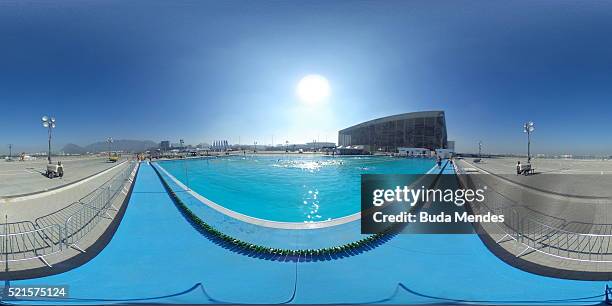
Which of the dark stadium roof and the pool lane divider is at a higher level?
the dark stadium roof

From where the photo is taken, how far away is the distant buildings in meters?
3.90

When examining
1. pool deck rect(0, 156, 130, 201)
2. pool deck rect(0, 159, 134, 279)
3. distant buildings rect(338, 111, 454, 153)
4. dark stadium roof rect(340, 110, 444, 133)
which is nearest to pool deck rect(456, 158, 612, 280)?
distant buildings rect(338, 111, 454, 153)

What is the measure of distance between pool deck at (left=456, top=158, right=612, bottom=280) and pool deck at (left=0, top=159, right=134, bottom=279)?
5.02 m

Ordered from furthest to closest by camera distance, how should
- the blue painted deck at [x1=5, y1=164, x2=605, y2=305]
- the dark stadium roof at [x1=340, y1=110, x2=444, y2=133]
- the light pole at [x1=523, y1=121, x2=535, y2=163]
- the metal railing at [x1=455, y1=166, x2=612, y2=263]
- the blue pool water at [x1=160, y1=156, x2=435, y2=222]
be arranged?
1. the blue pool water at [x1=160, y1=156, x2=435, y2=222]
2. the dark stadium roof at [x1=340, y1=110, x2=444, y2=133]
3. the light pole at [x1=523, y1=121, x2=535, y2=163]
4. the metal railing at [x1=455, y1=166, x2=612, y2=263]
5. the blue painted deck at [x1=5, y1=164, x2=605, y2=305]

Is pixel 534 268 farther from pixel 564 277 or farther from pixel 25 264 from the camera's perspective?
pixel 25 264

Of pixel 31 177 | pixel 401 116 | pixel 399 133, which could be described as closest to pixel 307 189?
pixel 399 133

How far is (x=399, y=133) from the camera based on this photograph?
4969 millimetres

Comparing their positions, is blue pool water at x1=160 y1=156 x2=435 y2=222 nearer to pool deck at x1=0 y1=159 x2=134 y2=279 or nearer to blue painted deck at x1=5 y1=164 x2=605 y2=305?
blue painted deck at x1=5 y1=164 x2=605 y2=305

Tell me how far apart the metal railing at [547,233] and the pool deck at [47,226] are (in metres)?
5.01

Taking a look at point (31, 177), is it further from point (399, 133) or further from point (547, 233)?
point (547, 233)

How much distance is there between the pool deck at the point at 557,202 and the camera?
95.3 inches

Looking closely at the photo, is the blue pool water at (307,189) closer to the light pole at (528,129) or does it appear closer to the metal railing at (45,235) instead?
the light pole at (528,129)

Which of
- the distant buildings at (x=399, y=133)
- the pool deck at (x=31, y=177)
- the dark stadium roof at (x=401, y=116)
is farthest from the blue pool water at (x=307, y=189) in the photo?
the pool deck at (x=31, y=177)

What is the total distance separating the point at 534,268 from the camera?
2396 millimetres
